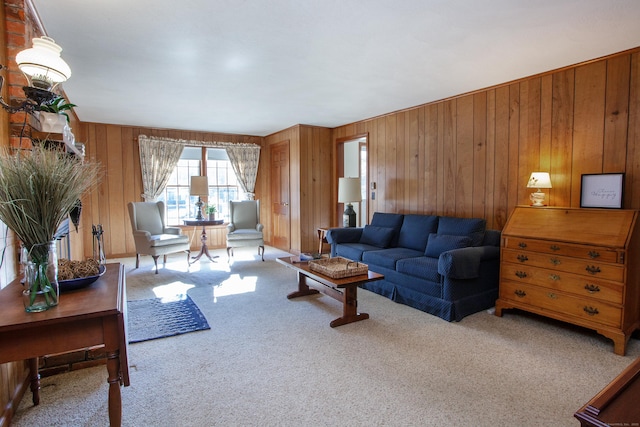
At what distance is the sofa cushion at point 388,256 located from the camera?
3.84 m

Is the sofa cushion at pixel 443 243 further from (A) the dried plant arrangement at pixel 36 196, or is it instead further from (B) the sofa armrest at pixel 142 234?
(B) the sofa armrest at pixel 142 234

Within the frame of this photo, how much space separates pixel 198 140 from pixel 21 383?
5.36 m

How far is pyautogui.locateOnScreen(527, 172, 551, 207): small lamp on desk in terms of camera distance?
130 inches

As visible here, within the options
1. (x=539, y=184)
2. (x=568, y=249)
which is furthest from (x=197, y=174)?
(x=568, y=249)

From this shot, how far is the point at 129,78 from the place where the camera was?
363cm

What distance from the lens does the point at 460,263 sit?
3.12 metres

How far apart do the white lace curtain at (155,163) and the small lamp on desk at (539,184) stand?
571 cm

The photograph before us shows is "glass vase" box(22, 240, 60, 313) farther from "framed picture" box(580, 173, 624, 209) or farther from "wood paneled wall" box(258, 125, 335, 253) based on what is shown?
"wood paneled wall" box(258, 125, 335, 253)

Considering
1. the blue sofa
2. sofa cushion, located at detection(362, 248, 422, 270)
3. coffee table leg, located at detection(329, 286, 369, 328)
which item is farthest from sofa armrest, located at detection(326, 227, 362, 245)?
coffee table leg, located at detection(329, 286, 369, 328)

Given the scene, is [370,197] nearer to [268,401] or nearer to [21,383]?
[268,401]

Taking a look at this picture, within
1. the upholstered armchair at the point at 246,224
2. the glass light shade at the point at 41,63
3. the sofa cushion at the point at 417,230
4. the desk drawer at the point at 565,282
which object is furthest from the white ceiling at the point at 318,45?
the upholstered armchair at the point at 246,224

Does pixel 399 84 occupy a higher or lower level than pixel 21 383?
higher

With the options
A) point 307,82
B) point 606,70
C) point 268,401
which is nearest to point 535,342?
point 268,401

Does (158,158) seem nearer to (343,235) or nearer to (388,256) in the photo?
(343,235)
